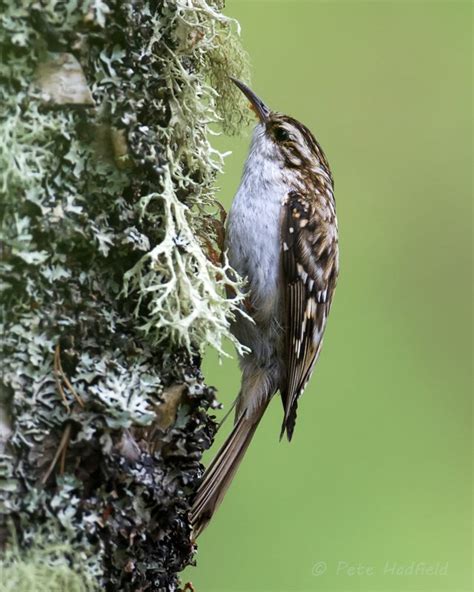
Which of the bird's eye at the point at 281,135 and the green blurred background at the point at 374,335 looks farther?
the green blurred background at the point at 374,335

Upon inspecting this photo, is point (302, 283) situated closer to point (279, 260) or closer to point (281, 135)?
point (279, 260)

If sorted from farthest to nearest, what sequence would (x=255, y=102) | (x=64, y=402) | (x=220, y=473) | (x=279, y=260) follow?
(x=279, y=260) < (x=255, y=102) < (x=220, y=473) < (x=64, y=402)

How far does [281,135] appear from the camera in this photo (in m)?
3.03

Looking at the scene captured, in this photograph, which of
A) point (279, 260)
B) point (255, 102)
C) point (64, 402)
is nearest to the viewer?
point (64, 402)

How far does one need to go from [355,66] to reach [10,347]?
3573 mm

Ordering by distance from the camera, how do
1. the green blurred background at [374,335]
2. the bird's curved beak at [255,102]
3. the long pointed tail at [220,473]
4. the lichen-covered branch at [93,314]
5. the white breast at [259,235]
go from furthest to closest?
the green blurred background at [374,335] < the white breast at [259,235] < the bird's curved beak at [255,102] < the long pointed tail at [220,473] < the lichen-covered branch at [93,314]

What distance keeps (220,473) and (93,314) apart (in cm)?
79

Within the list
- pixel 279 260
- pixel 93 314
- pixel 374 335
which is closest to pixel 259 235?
pixel 279 260

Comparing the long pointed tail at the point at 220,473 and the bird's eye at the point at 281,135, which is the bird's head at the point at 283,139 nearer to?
the bird's eye at the point at 281,135

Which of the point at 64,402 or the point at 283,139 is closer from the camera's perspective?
the point at 64,402

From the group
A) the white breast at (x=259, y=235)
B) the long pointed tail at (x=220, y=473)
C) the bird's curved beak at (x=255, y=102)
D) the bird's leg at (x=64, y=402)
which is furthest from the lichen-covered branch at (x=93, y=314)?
the white breast at (x=259, y=235)

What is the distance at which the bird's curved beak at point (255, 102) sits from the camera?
268 cm

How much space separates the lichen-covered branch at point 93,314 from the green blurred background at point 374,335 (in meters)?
1.15

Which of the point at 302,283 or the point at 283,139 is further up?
the point at 283,139
